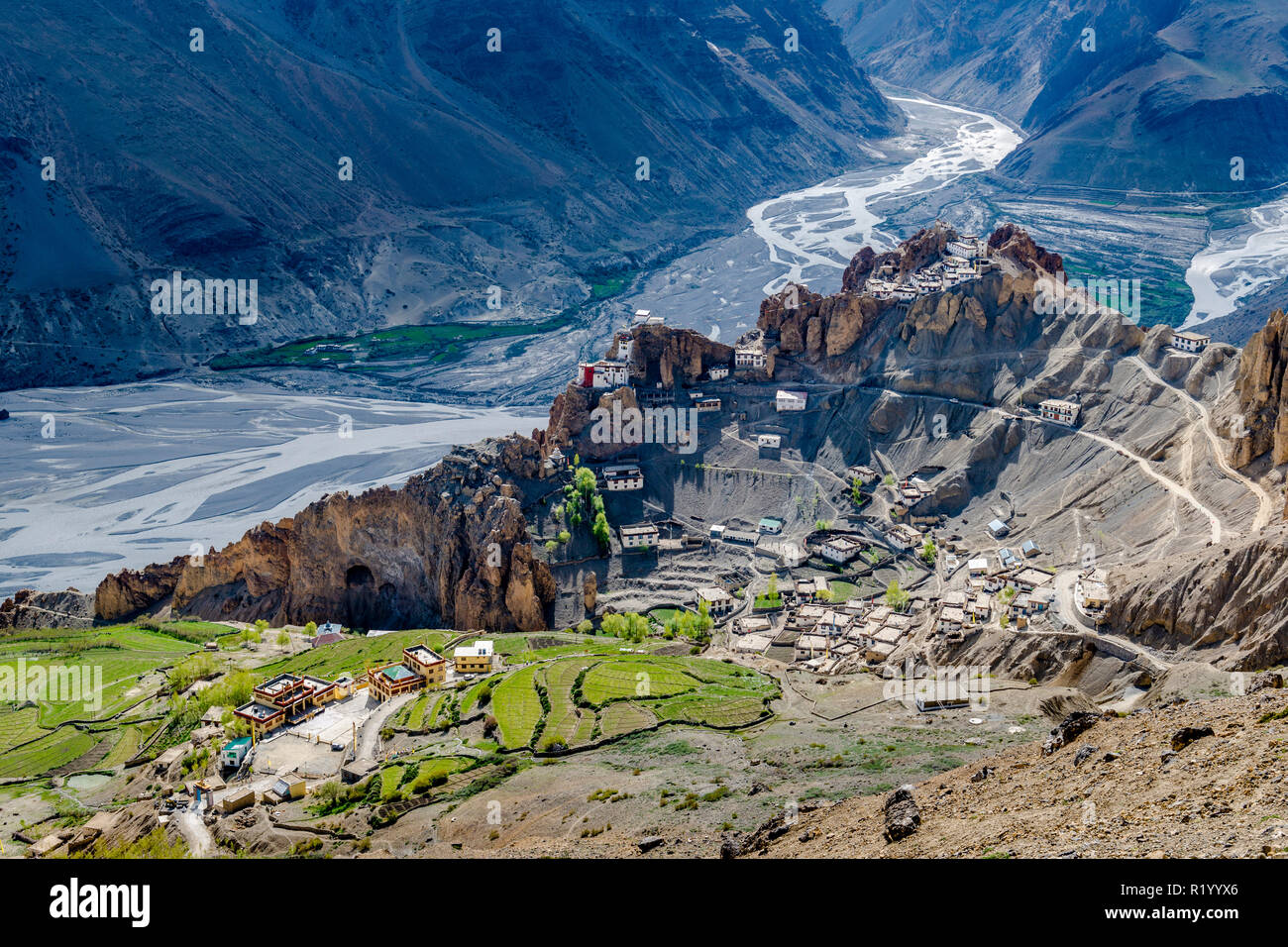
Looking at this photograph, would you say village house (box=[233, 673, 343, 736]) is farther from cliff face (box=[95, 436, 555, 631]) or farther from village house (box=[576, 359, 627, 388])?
village house (box=[576, 359, 627, 388])

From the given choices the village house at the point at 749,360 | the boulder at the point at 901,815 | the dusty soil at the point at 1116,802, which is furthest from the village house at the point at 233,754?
the village house at the point at 749,360

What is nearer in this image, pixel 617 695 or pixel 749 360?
pixel 617 695

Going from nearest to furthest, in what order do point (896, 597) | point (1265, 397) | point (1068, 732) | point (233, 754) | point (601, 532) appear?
1. point (1068, 732)
2. point (233, 754)
3. point (1265, 397)
4. point (896, 597)
5. point (601, 532)

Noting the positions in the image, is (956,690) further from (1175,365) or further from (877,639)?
(1175,365)

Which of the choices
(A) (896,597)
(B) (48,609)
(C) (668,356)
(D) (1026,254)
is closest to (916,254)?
(D) (1026,254)

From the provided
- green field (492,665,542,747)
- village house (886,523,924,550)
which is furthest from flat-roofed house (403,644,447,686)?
village house (886,523,924,550)

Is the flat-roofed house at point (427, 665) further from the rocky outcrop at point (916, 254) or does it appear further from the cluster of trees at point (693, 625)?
the rocky outcrop at point (916, 254)

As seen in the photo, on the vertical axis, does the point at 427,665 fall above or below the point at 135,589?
above

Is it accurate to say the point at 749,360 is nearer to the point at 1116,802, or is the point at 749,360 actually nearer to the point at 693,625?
the point at 693,625
